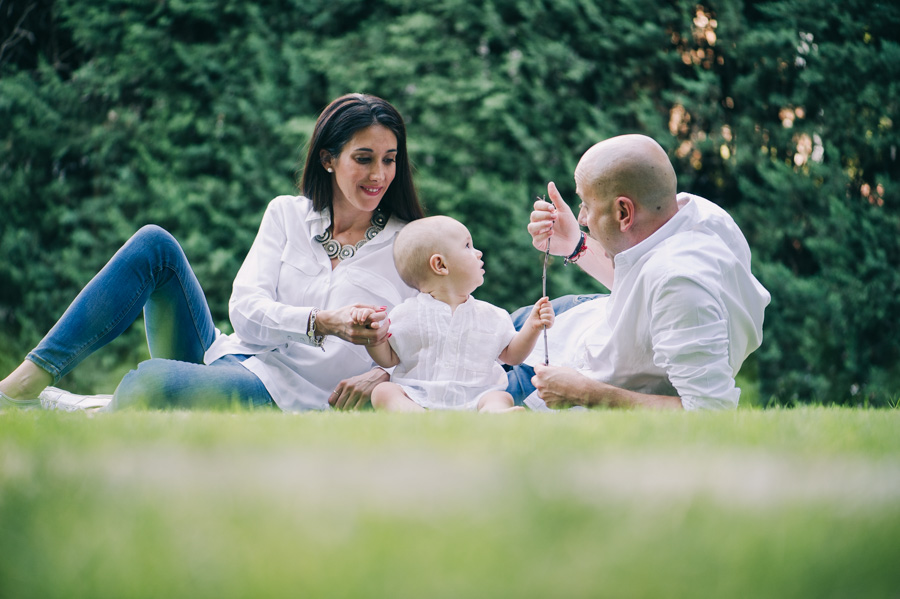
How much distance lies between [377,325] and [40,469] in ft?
5.66

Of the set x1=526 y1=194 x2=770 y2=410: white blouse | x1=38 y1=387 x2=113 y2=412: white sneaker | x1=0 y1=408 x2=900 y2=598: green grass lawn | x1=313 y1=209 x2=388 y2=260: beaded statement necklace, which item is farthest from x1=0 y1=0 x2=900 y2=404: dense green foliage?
x1=0 y1=408 x2=900 y2=598: green grass lawn

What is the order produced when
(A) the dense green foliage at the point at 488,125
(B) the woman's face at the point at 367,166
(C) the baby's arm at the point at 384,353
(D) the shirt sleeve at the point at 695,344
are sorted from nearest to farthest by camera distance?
(D) the shirt sleeve at the point at 695,344 < (C) the baby's arm at the point at 384,353 < (B) the woman's face at the point at 367,166 < (A) the dense green foliage at the point at 488,125

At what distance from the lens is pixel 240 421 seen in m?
2.28

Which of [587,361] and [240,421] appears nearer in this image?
[240,421]

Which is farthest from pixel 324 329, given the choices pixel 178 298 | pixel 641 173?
pixel 641 173

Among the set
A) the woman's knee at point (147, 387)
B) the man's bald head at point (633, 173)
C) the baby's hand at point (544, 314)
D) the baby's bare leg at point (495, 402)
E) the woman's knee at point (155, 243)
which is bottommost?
the baby's bare leg at point (495, 402)

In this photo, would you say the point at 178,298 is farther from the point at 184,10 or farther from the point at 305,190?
the point at 184,10

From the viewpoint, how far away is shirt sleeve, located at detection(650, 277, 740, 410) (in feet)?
9.02

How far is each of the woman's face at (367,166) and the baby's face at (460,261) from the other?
45 centimetres

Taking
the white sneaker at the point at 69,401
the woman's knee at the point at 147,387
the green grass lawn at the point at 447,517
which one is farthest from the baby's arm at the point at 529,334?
the white sneaker at the point at 69,401

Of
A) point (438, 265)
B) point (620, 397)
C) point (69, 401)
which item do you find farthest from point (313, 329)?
point (620, 397)

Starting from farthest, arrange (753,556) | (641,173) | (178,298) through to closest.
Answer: (178,298) < (641,173) < (753,556)

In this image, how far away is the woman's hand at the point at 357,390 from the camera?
3.43 metres

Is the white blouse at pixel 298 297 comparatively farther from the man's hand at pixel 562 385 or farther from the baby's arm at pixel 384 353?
the man's hand at pixel 562 385
